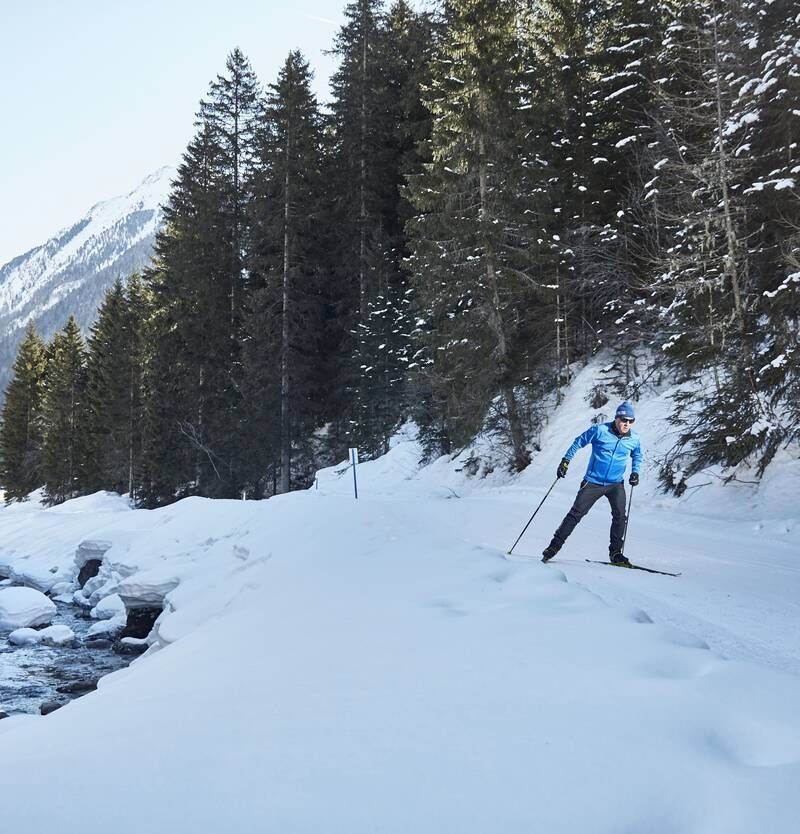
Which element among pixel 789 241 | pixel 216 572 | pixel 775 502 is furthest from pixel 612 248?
pixel 216 572

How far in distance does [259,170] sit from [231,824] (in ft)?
114

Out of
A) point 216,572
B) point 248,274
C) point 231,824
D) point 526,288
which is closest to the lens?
point 231,824

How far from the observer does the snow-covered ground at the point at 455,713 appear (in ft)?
7.97

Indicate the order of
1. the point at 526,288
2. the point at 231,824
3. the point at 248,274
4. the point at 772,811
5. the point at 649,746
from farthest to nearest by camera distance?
the point at 248,274, the point at 526,288, the point at 649,746, the point at 231,824, the point at 772,811

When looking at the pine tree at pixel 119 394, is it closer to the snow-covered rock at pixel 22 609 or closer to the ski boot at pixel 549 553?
the snow-covered rock at pixel 22 609

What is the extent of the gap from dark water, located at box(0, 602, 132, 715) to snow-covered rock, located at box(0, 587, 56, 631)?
29.1 inches

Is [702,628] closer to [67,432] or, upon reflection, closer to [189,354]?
[189,354]

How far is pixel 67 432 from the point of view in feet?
159

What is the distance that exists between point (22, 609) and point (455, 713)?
1438 centimetres

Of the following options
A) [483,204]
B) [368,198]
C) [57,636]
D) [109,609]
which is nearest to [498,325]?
[483,204]

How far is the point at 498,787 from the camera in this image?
251cm

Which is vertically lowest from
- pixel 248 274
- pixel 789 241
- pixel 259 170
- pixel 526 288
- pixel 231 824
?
pixel 231 824

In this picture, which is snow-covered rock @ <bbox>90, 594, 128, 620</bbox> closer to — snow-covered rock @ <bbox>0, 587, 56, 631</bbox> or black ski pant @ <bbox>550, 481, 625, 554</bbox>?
snow-covered rock @ <bbox>0, 587, 56, 631</bbox>

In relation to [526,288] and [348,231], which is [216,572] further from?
[348,231]
